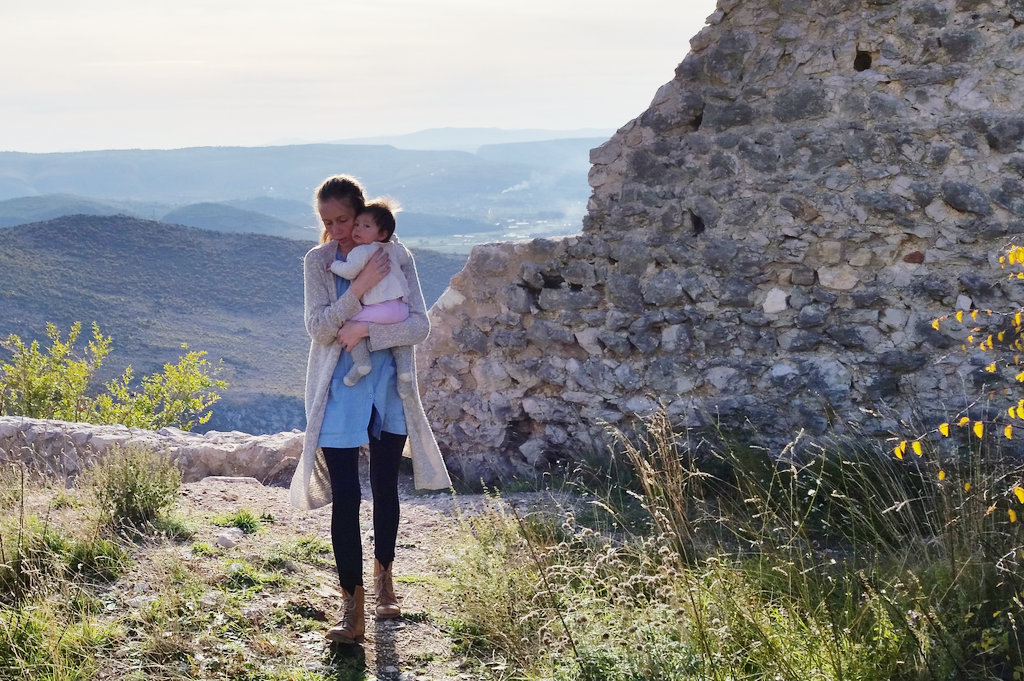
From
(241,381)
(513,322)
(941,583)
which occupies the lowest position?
(241,381)

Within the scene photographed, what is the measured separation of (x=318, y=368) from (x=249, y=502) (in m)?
2.92

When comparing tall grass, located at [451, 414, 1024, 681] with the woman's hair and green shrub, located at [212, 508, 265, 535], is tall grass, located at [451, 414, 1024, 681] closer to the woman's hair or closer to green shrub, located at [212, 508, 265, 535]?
green shrub, located at [212, 508, 265, 535]

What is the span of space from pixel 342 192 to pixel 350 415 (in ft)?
3.05

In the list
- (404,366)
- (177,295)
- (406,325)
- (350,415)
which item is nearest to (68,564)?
(350,415)

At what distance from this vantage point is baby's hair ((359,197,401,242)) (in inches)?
160

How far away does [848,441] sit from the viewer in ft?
18.3

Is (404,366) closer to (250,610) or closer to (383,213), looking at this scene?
(383,213)

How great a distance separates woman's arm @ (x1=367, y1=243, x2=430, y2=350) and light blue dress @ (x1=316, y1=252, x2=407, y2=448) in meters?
0.09

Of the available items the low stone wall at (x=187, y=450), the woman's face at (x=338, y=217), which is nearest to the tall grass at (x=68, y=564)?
the woman's face at (x=338, y=217)

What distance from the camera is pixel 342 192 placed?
4027 millimetres

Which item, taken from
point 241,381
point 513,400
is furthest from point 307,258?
point 241,381

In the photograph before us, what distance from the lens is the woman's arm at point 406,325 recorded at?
13.0ft

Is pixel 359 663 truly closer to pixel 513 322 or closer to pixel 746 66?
pixel 513 322

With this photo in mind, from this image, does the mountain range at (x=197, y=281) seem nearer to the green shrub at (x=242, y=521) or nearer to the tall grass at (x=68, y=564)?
the tall grass at (x=68, y=564)
